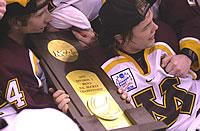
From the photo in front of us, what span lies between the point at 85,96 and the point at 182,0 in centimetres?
48

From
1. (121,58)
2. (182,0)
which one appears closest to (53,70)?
(121,58)

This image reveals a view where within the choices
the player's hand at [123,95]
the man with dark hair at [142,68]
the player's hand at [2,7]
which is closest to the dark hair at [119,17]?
the man with dark hair at [142,68]

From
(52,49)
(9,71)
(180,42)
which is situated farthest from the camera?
(180,42)

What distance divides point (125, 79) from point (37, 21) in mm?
278

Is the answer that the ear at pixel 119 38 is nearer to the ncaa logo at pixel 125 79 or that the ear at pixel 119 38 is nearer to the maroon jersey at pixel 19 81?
the ncaa logo at pixel 125 79

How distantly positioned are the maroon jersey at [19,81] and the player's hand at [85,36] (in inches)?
6.4

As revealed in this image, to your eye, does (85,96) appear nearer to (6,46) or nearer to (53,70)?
(53,70)

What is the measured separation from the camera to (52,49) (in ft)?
4.46

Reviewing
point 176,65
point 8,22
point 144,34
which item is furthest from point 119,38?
point 8,22

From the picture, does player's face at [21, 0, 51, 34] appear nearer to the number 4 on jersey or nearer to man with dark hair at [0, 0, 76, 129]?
man with dark hair at [0, 0, 76, 129]

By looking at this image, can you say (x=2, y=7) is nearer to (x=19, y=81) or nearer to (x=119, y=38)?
(x=19, y=81)

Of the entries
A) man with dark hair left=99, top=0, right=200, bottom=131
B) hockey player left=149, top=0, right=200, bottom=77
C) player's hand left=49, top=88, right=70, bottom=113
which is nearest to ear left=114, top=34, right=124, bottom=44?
man with dark hair left=99, top=0, right=200, bottom=131

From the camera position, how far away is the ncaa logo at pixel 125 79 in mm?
1350

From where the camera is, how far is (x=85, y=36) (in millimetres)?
1429
